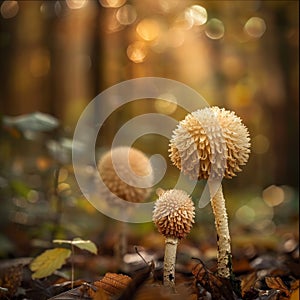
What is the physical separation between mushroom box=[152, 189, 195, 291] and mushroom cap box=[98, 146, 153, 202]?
3.25 ft

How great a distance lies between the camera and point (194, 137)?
1705mm

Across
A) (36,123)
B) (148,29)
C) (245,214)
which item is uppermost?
(148,29)

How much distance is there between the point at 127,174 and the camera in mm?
2809

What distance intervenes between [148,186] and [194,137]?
46.7 inches

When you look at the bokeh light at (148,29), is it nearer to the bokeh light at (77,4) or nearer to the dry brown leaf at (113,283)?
the bokeh light at (77,4)

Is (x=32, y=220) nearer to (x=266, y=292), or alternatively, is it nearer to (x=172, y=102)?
(x=266, y=292)

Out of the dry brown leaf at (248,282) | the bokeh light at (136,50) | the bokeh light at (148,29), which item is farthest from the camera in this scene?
the bokeh light at (136,50)

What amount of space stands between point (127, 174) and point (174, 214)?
3.48 feet

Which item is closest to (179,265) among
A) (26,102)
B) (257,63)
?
(257,63)

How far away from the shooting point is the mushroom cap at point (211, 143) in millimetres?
1690

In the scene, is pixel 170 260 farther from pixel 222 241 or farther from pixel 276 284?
pixel 276 284

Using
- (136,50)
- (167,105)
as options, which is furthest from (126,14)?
(167,105)

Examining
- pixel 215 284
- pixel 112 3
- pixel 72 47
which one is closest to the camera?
pixel 215 284

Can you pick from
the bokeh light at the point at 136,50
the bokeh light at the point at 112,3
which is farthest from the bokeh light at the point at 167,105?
the bokeh light at the point at 112,3
